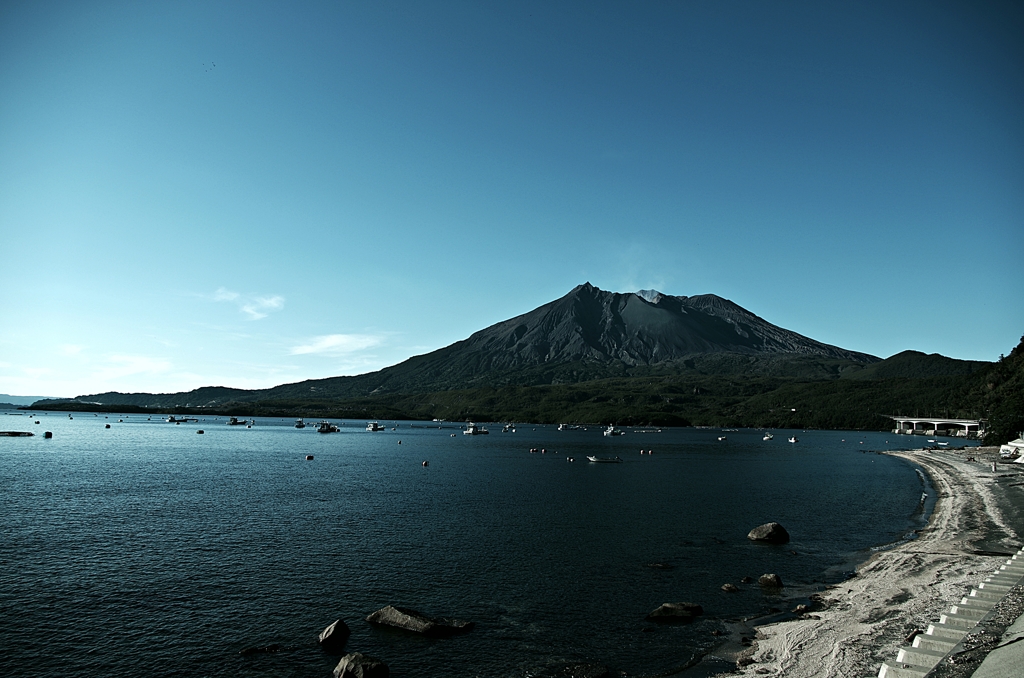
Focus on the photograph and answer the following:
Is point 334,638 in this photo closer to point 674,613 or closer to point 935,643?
point 674,613

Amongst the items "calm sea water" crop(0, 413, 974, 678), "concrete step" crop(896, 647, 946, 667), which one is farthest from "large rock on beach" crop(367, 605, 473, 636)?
"concrete step" crop(896, 647, 946, 667)

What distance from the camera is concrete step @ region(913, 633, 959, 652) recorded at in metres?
15.4

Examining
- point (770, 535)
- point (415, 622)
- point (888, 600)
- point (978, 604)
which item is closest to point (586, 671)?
point (415, 622)

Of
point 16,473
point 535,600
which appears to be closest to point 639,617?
point 535,600

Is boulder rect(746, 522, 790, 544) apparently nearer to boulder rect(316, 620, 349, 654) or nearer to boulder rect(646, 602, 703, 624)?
boulder rect(646, 602, 703, 624)

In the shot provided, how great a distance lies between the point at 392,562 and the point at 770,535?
84.5 feet

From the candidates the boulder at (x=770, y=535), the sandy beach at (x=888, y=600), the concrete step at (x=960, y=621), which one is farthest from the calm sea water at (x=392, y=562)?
the concrete step at (x=960, y=621)

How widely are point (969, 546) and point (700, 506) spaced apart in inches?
908

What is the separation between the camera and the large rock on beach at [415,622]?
23.0 metres

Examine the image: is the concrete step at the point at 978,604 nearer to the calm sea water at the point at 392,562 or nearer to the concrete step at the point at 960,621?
the concrete step at the point at 960,621

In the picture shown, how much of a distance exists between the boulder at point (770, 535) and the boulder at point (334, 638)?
97.2 feet

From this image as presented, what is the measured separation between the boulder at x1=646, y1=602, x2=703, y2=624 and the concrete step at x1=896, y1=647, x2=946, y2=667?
34.0 feet

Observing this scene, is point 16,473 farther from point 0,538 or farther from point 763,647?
point 763,647

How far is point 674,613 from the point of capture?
82.1ft
